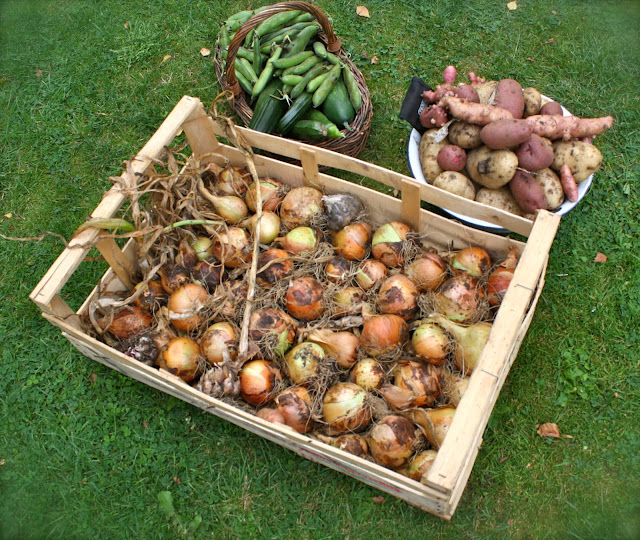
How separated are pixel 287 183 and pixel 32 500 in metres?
2.22

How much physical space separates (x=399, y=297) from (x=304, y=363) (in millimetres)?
550

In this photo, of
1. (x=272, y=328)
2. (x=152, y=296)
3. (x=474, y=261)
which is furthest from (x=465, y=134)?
(x=152, y=296)

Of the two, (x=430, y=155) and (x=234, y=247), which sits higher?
(x=234, y=247)

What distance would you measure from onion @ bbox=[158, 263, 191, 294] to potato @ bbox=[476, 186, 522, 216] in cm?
170

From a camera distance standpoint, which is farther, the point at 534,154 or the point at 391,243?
the point at 534,154

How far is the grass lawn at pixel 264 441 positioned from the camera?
264 centimetres

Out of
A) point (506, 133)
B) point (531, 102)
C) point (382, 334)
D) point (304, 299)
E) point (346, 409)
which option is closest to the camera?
point (346, 409)

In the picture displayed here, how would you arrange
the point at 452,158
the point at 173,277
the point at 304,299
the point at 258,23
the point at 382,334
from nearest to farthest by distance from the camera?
the point at 382,334 → the point at 304,299 → the point at 173,277 → the point at 452,158 → the point at 258,23

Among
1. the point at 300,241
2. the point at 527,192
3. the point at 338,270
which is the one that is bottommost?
the point at 527,192

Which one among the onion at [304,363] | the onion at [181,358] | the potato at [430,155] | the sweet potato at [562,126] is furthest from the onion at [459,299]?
the onion at [181,358]

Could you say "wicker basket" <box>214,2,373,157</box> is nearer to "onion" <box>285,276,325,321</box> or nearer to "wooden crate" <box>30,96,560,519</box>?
"wooden crate" <box>30,96,560,519</box>

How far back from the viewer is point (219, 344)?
2426 millimetres

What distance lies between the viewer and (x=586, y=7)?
168 inches

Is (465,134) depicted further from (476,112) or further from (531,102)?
(531,102)
